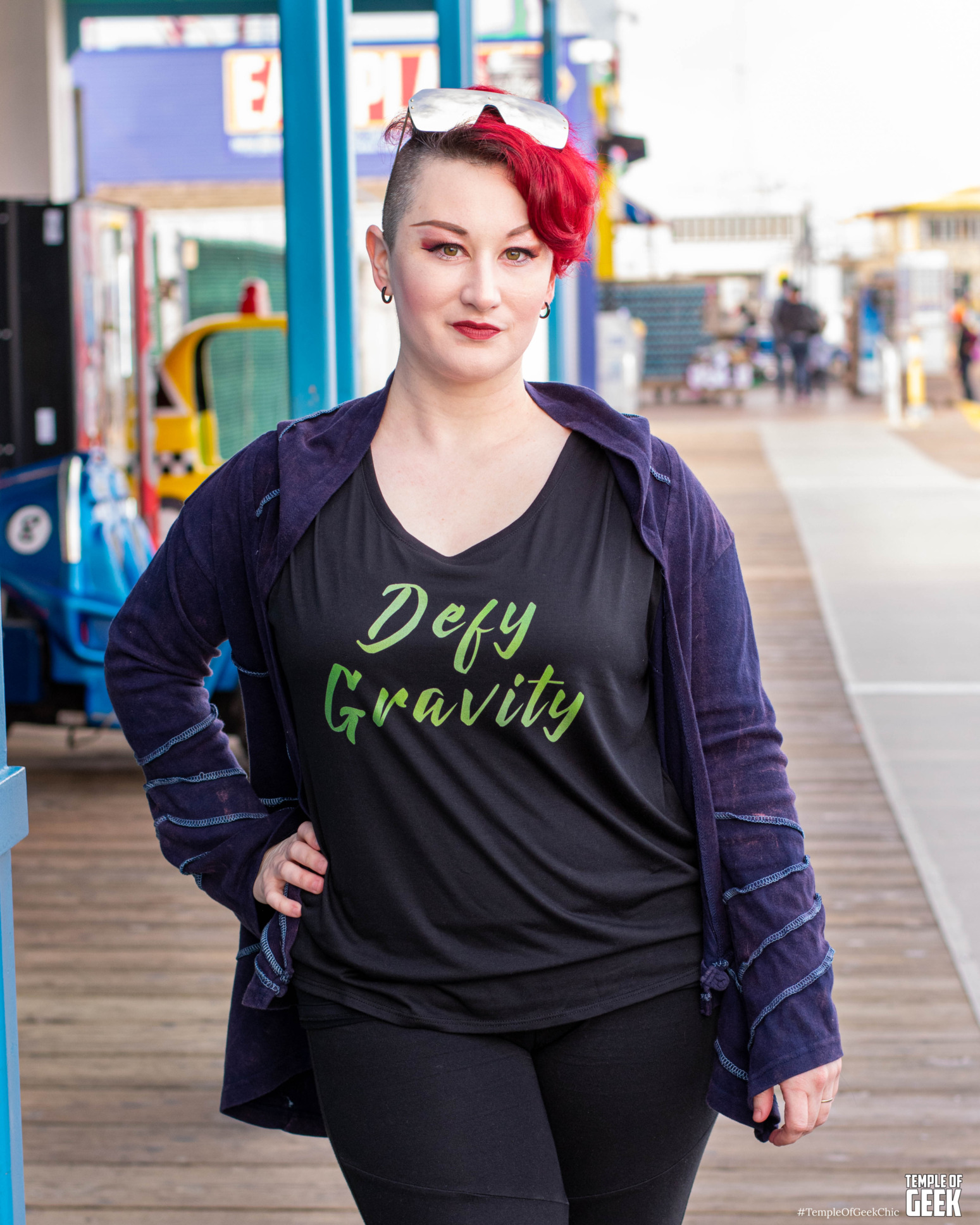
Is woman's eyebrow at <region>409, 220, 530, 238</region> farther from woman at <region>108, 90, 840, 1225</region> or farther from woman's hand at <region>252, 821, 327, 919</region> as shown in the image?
woman's hand at <region>252, 821, 327, 919</region>

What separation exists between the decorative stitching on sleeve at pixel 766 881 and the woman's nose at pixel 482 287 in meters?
0.63

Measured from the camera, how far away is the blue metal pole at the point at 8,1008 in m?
1.57

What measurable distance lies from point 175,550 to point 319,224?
2249mm

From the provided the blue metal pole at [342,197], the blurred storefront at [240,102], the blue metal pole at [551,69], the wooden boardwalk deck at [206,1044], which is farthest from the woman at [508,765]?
the blurred storefront at [240,102]

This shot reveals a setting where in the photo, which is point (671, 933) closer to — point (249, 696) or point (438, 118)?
point (249, 696)

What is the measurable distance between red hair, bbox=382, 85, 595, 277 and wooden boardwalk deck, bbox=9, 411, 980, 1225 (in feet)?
3.36

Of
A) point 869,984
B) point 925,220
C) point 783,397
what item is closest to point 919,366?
point 783,397

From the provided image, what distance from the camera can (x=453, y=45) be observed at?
5.20 meters

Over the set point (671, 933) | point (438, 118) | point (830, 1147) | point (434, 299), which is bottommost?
point (830, 1147)

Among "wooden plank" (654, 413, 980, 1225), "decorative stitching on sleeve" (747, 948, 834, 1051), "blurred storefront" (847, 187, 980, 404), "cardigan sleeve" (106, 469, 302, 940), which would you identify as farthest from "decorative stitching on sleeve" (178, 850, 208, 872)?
"blurred storefront" (847, 187, 980, 404)

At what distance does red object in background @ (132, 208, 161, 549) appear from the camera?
267 inches

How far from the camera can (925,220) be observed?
54.8m

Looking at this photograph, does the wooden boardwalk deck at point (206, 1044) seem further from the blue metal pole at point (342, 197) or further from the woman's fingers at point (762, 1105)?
the blue metal pole at point (342, 197)

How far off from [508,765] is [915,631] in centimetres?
699
